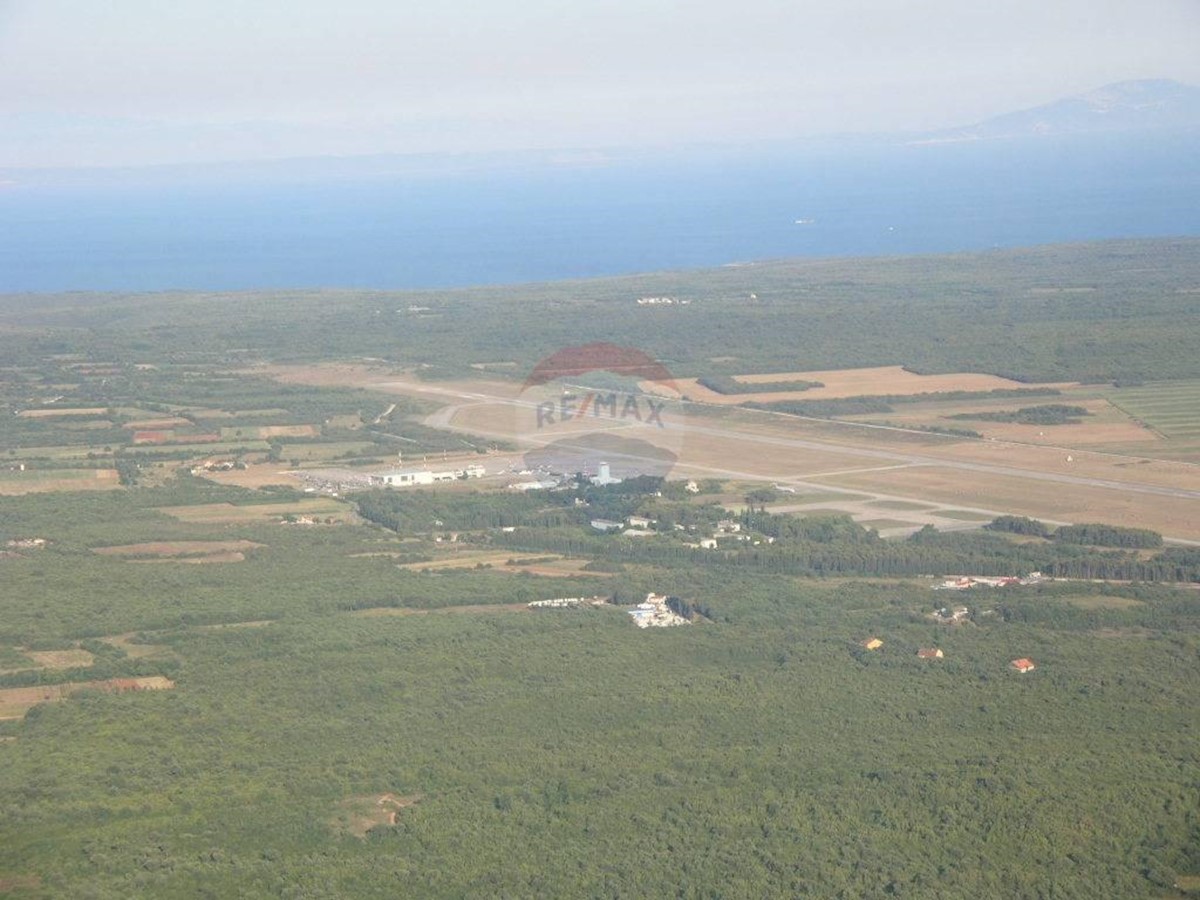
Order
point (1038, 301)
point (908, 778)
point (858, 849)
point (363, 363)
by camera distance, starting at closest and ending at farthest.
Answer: point (858, 849), point (908, 778), point (363, 363), point (1038, 301)

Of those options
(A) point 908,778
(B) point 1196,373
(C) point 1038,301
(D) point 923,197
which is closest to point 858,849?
(A) point 908,778

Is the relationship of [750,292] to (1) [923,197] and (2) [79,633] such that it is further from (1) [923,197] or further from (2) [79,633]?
(1) [923,197]

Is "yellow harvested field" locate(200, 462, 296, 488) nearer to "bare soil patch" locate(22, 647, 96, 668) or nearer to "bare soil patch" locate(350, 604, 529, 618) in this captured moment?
"bare soil patch" locate(350, 604, 529, 618)

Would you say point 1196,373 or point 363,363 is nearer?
point 1196,373

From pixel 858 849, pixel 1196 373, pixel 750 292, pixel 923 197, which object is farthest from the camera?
pixel 923 197

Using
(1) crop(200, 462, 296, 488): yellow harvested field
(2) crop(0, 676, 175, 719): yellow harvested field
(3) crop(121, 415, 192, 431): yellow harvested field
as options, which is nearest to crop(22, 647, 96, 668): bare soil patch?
(2) crop(0, 676, 175, 719): yellow harvested field
